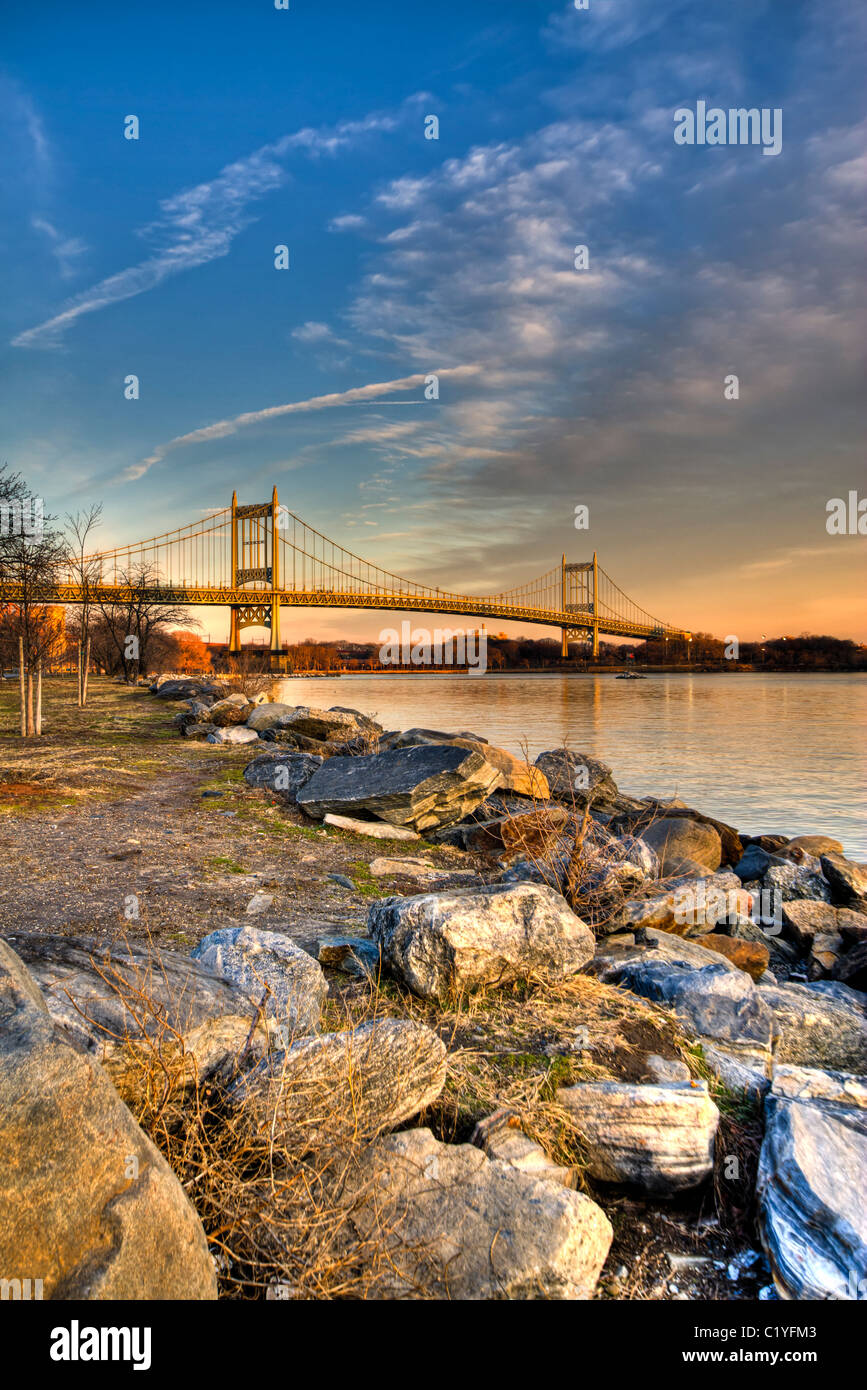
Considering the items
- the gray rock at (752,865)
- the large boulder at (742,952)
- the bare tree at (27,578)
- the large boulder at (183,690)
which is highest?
the bare tree at (27,578)

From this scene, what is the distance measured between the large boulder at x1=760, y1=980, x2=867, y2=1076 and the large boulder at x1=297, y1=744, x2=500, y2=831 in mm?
4776

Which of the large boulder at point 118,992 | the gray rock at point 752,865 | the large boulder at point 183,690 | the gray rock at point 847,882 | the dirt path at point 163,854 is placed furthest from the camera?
the large boulder at point 183,690

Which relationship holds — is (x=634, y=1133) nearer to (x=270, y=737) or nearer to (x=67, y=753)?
(x=67, y=753)

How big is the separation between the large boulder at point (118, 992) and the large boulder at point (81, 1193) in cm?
55

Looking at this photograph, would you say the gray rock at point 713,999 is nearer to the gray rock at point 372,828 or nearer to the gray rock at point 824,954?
the gray rock at point 824,954

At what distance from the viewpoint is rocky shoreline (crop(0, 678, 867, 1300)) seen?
6.41 feet

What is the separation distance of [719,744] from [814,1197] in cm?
2641

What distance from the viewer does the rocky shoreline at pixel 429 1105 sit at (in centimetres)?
195

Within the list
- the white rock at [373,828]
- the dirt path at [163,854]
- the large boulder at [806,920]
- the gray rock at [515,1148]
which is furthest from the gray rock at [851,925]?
the gray rock at [515,1148]

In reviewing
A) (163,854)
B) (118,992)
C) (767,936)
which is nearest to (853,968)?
(767,936)

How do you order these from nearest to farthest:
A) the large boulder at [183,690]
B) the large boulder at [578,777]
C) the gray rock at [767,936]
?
the gray rock at [767,936] < the large boulder at [578,777] < the large boulder at [183,690]

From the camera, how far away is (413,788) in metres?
8.74

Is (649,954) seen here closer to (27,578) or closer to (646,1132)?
(646,1132)

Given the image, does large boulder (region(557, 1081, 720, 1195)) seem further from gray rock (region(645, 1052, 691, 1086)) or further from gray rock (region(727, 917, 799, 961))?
gray rock (region(727, 917, 799, 961))
